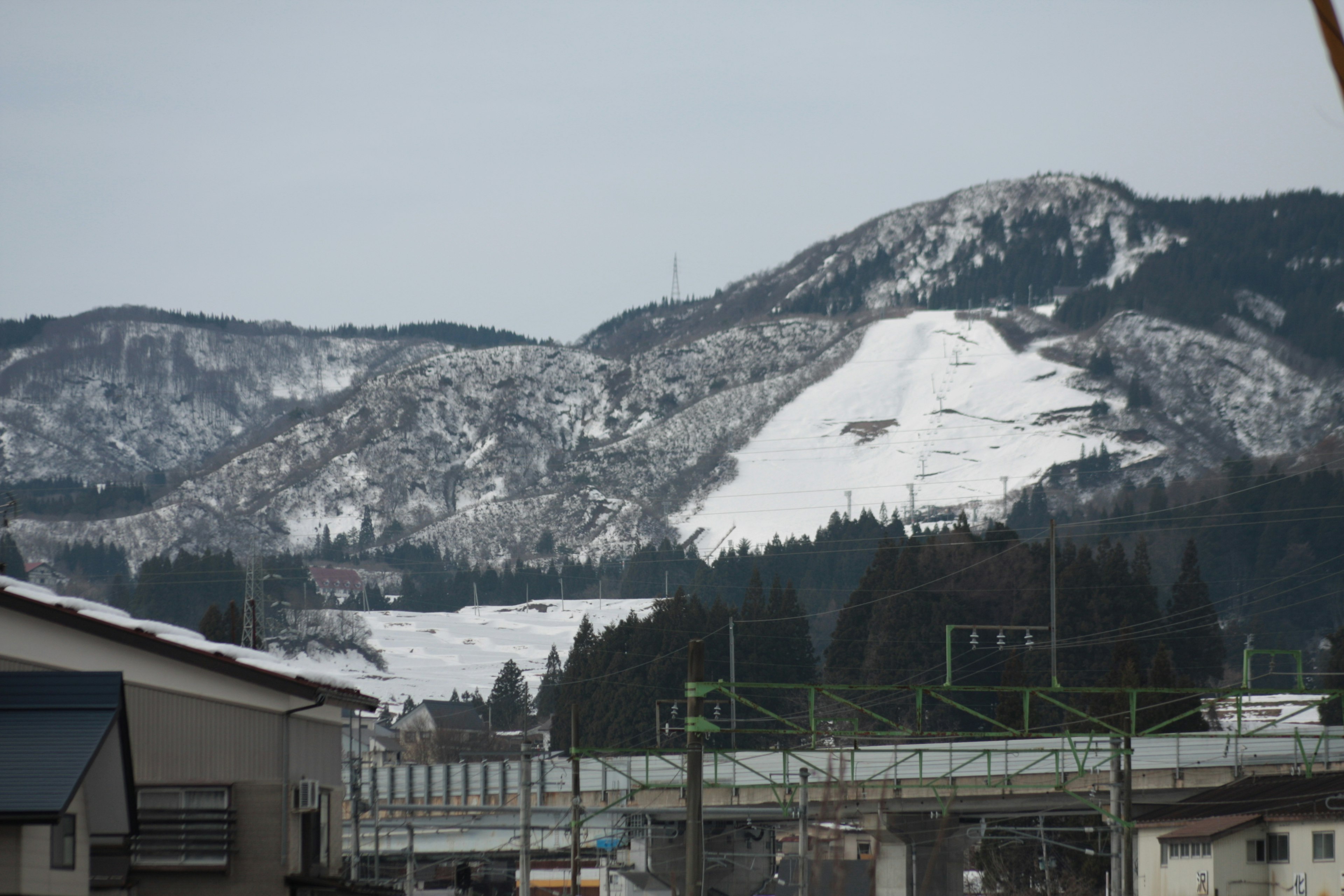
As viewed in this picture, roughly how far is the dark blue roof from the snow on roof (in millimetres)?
1880

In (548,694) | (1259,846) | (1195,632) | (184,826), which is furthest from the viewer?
(548,694)

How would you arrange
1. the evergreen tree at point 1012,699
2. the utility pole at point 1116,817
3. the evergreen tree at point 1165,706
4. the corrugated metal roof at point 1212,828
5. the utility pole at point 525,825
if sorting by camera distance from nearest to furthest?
the utility pole at point 525,825, the utility pole at point 1116,817, the corrugated metal roof at point 1212,828, the evergreen tree at point 1165,706, the evergreen tree at point 1012,699

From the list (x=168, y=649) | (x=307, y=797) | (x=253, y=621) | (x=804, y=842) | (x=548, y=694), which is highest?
(x=168, y=649)

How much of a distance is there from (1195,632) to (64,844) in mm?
93781

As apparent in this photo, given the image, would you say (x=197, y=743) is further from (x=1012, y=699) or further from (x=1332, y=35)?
(x=1012, y=699)

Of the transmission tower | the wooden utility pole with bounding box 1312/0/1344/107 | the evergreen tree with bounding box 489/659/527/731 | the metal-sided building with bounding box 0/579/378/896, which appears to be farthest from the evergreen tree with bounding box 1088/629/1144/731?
the evergreen tree with bounding box 489/659/527/731

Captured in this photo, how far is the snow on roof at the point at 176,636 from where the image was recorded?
65.9 ft

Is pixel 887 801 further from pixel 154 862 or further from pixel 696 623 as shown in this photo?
pixel 696 623

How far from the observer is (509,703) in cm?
13038

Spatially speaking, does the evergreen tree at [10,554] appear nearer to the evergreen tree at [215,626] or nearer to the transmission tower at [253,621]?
the evergreen tree at [215,626]

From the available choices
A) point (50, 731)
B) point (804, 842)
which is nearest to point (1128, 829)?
point (804, 842)

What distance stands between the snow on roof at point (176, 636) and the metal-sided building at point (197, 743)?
0.05 m

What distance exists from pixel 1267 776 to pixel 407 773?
31.6 m

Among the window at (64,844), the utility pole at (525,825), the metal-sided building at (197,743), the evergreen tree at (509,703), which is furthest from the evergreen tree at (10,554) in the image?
the window at (64,844)
